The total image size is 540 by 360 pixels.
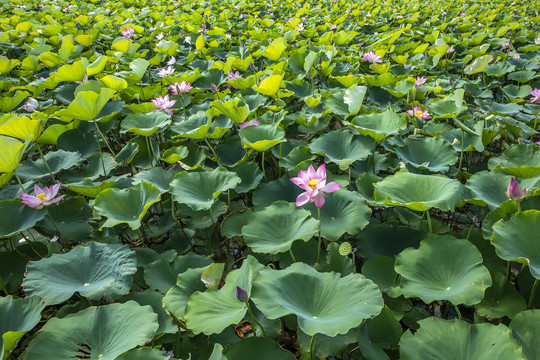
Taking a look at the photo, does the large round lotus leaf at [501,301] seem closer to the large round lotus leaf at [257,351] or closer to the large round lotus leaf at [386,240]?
the large round lotus leaf at [386,240]

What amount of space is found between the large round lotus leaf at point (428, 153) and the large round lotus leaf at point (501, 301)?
0.59 meters

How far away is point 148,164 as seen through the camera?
190cm

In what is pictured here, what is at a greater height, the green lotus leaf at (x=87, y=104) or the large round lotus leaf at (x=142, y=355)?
the green lotus leaf at (x=87, y=104)

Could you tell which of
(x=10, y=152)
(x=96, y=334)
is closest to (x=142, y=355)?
(x=96, y=334)

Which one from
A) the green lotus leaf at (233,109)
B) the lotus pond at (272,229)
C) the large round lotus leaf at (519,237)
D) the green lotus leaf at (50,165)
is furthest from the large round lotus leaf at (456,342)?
the green lotus leaf at (50,165)

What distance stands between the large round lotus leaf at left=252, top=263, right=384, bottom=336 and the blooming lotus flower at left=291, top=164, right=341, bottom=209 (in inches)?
8.4

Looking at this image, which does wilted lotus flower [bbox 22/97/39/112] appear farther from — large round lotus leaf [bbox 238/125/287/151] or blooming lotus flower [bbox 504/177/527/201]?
blooming lotus flower [bbox 504/177/527/201]

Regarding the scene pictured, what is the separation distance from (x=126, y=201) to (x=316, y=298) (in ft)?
2.65

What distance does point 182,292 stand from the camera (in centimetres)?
111

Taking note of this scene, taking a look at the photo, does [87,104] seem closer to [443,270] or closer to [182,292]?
[182,292]

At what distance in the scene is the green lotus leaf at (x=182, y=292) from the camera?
105 cm

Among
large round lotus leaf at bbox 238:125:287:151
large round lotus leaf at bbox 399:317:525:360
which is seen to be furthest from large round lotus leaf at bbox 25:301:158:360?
large round lotus leaf at bbox 238:125:287:151

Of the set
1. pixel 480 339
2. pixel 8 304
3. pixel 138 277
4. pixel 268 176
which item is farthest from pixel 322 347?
pixel 268 176

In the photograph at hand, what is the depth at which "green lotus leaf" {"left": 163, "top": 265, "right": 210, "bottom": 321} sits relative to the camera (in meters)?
1.05
